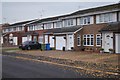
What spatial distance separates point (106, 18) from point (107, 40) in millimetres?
3274

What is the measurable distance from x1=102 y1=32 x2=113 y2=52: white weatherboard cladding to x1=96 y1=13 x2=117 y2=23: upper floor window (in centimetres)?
214

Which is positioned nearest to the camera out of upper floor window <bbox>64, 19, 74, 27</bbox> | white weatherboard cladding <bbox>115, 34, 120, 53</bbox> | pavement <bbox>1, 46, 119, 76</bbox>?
pavement <bbox>1, 46, 119, 76</bbox>

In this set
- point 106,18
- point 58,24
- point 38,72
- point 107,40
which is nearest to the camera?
point 38,72

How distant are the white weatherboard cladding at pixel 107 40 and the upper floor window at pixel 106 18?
2138 mm

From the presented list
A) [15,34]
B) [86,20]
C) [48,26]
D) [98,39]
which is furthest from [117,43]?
[15,34]

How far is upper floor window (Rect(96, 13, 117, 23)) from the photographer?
1232 inches

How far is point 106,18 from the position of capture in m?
32.3

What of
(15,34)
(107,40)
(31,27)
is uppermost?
(31,27)

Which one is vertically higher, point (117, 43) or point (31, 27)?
point (31, 27)

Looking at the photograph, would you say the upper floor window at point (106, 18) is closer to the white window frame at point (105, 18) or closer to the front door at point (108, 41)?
the white window frame at point (105, 18)

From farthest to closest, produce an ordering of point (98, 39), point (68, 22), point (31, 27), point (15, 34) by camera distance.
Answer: point (15, 34) < point (31, 27) < point (68, 22) < point (98, 39)

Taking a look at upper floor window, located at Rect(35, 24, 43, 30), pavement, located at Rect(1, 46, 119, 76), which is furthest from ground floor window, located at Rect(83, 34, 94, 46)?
upper floor window, located at Rect(35, 24, 43, 30)

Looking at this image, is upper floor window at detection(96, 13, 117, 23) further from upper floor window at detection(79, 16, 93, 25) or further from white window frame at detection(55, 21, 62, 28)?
white window frame at detection(55, 21, 62, 28)

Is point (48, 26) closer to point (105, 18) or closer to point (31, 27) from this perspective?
point (31, 27)
